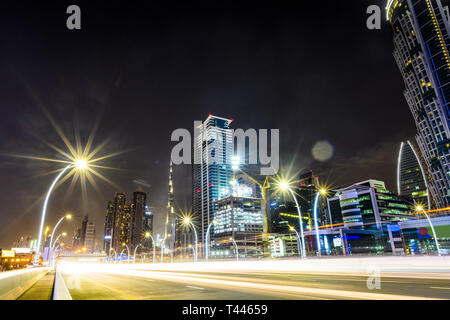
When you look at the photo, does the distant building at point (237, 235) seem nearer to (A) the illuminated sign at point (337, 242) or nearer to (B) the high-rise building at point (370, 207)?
(A) the illuminated sign at point (337, 242)

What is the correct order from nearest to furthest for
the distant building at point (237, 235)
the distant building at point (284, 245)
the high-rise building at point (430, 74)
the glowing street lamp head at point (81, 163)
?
the glowing street lamp head at point (81, 163)
the high-rise building at point (430, 74)
the distant building at point (284, 245)
the distant building at point (237, 235)

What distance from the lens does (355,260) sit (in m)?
19.3

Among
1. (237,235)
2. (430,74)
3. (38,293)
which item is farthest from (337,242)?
(38,293)

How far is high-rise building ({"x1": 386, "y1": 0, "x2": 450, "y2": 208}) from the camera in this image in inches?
4783

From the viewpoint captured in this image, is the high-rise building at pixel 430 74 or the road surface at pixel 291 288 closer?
the road surface at pixel 291 288

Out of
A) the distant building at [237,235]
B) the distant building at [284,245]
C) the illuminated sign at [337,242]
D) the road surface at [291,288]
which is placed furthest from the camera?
the distant building at [237,235]

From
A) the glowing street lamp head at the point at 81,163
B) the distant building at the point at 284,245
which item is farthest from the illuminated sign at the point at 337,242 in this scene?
the glowing street lamp head at the point at 81,163

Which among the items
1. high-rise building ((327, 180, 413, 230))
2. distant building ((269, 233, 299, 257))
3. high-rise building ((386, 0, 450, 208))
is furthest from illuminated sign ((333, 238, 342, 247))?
high-rise building ((386, 0, 450, 208))

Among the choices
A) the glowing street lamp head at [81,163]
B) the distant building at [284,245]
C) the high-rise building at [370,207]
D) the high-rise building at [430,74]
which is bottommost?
the distant building at [284,245]

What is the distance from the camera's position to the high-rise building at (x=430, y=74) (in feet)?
399

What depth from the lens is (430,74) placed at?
126 m

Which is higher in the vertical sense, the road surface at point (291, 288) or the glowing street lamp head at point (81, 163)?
the glowing street lamp head at point (81, 163)

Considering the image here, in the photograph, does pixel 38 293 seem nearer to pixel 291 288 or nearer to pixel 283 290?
pixel 283 290
